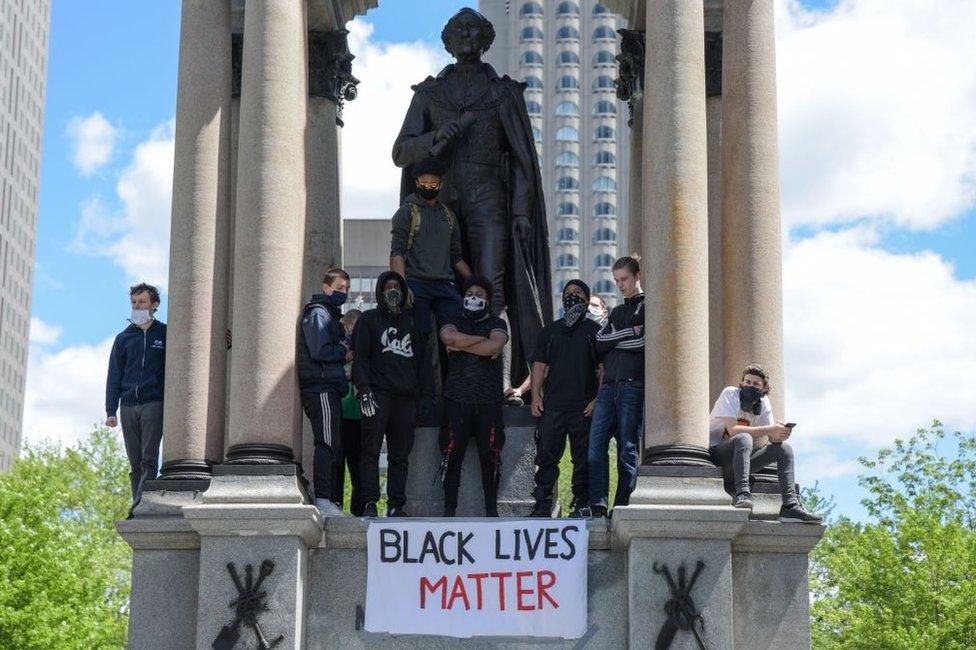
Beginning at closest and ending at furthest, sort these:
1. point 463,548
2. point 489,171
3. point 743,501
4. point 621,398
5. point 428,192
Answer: point 743,501
point 463,548
point 621,398
point 428,192
point 489,171

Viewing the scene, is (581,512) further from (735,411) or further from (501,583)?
(735,411)

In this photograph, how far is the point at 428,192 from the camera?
955 inches

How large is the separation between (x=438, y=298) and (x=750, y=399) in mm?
4869

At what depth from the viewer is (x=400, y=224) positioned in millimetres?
24109

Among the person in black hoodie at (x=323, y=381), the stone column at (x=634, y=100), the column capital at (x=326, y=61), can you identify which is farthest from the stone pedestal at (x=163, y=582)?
the stone column at (x=634, y=100)

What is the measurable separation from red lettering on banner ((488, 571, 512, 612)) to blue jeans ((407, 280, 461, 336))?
12.7 ft

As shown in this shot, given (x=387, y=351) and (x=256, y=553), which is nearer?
(x=256, y=553)

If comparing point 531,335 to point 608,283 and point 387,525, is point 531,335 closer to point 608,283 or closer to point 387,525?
point 387,525

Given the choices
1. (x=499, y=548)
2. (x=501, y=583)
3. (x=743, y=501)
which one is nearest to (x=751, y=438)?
(x=743, y=501)

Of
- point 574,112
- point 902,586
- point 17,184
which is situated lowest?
point 902,586

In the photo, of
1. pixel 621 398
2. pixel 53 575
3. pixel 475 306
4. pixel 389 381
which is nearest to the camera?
pixel 621 398

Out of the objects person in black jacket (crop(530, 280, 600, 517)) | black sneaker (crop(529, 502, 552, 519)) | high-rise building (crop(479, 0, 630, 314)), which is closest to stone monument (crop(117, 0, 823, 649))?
black sneaker (crop(529, 502, 552, 519))

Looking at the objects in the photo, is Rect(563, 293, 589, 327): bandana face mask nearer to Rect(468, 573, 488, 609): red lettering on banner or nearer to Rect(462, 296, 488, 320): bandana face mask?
Rect(462, 296, 488, 320): bandana face mask

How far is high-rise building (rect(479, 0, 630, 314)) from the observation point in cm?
18388
